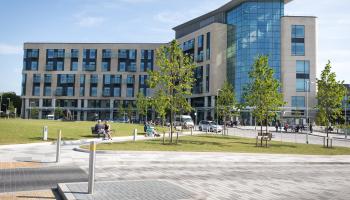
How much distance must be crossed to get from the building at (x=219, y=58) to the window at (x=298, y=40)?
0.21 m

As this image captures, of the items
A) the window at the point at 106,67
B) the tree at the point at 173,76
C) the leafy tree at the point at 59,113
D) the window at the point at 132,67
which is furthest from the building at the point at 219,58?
the tree at the point at 173,76

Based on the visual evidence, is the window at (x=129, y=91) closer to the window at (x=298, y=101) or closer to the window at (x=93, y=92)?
the window at (x=93, y=92)

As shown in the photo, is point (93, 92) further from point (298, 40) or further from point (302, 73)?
point (298, 40)

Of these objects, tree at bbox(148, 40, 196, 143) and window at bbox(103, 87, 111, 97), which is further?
window at bbox(103, 87, 111, 97)

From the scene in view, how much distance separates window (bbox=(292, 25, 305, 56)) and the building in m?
0.21

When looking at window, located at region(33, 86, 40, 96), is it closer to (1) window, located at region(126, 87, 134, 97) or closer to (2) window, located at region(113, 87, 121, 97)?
(2) window, located at region(113, 87, 121, 97)

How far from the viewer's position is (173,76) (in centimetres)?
2659

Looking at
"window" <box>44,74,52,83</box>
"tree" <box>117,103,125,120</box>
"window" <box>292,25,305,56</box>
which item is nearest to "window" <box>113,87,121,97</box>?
"tree" <box>117,103,125,120</box>

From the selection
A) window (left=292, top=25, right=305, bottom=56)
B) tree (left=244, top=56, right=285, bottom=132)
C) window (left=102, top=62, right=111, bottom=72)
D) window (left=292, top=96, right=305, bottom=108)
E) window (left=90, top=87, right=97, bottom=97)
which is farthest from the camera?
window (left=102, top=62, right=111, bottom=72)

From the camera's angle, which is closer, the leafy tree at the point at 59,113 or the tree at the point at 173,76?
the tree at the point at 173,76

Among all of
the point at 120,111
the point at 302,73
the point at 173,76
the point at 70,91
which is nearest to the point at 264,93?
the point at 173,76

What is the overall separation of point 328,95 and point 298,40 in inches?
2076

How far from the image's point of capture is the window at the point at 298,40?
76500mm

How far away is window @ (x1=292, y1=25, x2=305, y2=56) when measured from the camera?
251ft
